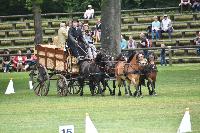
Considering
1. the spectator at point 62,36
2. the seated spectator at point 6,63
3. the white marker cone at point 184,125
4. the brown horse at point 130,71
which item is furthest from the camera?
the seated spectator at point 6,63

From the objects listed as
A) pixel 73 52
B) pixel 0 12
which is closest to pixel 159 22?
pixel 0 12

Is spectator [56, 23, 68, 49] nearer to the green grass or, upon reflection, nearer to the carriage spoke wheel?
the carriage spoke wheel

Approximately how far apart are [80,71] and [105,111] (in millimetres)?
6121

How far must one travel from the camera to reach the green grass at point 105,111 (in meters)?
20.0

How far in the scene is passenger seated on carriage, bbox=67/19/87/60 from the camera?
2956cm

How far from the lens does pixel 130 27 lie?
51719 mm

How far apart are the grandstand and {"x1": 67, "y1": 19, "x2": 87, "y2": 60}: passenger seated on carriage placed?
1804cm

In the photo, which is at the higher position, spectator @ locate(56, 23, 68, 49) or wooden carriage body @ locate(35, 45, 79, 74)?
spectator @ locate(56, 23, 68, 49)

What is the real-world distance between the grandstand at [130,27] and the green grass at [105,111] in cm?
1493

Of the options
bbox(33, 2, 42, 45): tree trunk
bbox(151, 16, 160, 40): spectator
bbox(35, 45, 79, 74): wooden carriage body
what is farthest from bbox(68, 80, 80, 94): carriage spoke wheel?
bbox(151, 16, 160, 40): spectator

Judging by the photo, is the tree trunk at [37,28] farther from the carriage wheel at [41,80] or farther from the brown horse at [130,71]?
the brown horse at [130,71]

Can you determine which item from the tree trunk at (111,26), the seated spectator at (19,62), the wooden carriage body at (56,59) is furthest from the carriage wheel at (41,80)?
the seated spectator at (19,62)

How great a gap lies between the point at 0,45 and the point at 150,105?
29.3 metres

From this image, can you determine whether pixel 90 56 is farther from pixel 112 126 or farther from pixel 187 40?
pixel 187 40
